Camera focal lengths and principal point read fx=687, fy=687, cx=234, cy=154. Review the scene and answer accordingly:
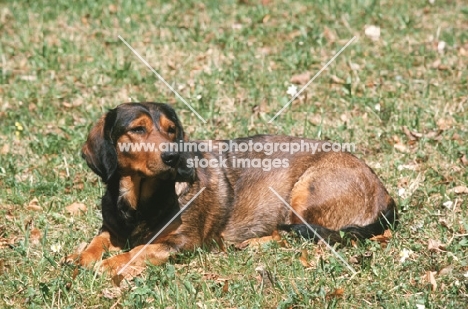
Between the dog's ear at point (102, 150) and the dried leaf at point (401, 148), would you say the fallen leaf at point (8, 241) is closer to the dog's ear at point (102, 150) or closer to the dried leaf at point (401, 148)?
the dog's ear at point (102, 150)

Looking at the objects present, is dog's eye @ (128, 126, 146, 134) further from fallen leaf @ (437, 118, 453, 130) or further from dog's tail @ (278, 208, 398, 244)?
fallen leaf @ (437, 118, 453, 130)

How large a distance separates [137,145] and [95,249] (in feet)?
2.70

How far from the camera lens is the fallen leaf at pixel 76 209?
5796mm

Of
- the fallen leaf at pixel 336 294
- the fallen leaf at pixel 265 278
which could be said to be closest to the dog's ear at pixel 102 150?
the fallen leaf at pixel 265 278

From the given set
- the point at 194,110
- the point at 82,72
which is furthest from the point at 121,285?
the point at 82,72

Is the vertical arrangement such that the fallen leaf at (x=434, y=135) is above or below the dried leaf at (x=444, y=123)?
below

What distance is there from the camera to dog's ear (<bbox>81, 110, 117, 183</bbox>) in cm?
497

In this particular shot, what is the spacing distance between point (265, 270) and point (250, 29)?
5.88 metres

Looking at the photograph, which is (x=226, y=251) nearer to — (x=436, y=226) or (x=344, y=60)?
(x=436, y=226)

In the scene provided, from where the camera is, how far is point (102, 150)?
5008 millimetres

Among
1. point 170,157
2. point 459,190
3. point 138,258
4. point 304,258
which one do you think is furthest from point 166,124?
point 459,190

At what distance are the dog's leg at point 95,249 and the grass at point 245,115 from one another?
19 cm

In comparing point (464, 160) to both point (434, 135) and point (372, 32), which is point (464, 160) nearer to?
point (434, 135)

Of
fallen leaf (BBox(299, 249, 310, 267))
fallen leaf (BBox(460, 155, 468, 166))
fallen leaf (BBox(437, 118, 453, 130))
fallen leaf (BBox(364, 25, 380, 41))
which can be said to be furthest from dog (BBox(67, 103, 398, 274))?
fallen leaf (BBox(364, 25, 380, 41))
